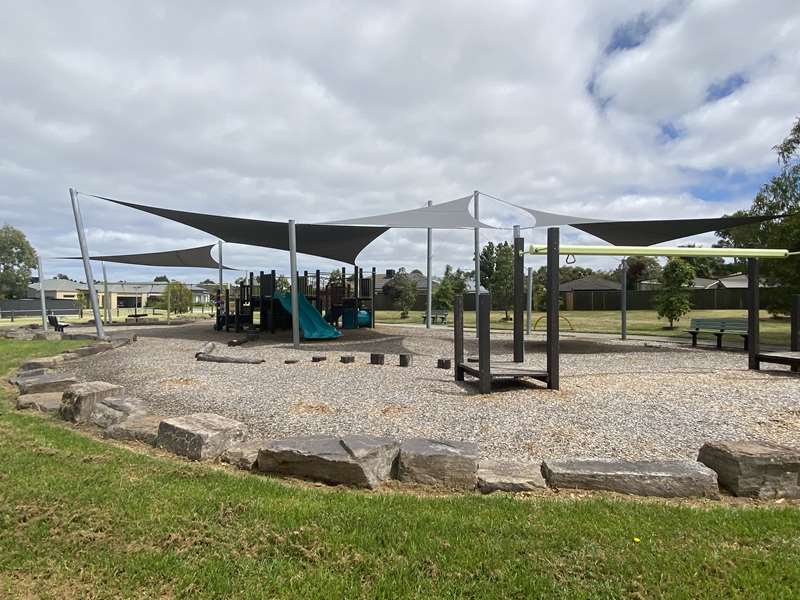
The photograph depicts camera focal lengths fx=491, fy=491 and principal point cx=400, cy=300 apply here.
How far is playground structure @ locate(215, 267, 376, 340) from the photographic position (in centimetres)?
1345

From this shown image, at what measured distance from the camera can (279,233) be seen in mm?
11359

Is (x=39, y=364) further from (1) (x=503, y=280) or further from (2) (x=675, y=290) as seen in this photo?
(1) (x=503, y=280)

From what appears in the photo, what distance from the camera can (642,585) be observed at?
67.5 inches

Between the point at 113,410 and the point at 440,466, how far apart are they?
2.93 metres

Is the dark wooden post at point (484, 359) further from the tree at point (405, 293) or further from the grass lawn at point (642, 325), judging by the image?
the tree at point (405, 293)

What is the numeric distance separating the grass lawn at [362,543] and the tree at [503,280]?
21.5 metres

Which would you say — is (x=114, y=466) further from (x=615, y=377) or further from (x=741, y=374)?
(x=741, y=374)

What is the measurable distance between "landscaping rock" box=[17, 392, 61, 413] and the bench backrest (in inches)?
445

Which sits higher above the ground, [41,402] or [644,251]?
[644,251]

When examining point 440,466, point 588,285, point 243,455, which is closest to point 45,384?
point 243,455

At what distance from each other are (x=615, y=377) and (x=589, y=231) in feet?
20.5

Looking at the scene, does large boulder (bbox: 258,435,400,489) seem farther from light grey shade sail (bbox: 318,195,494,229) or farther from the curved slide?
the curved slide

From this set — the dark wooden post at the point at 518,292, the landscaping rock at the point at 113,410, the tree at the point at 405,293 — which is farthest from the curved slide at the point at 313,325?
the tree at the point at 405,293

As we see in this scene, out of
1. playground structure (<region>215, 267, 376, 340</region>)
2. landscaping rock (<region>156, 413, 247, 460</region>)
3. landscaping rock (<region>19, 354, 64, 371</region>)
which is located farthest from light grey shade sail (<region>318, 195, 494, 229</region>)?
landscaping rock (<region>156, 413, 247, 460</region>)
